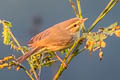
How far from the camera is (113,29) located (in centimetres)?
66

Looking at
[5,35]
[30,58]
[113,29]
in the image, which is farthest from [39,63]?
[113,29]

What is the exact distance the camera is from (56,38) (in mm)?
909

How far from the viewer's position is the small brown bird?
877 millimetres

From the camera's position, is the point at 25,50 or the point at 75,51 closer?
the point at 75,51

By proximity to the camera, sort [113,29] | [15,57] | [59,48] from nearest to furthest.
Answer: [113,29]
[15,57]
[59,48]

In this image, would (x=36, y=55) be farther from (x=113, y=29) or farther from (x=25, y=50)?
(x=113, y=29)

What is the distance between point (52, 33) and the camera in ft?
2.96

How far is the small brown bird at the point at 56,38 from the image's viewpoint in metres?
0.88

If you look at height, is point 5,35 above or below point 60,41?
above

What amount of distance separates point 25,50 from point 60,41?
0.12 m

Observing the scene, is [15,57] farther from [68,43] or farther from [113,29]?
[113,29]

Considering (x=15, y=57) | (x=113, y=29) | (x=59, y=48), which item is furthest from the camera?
(x=59, y=48)

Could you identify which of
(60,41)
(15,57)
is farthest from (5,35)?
(60,41)

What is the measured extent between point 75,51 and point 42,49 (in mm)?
172
